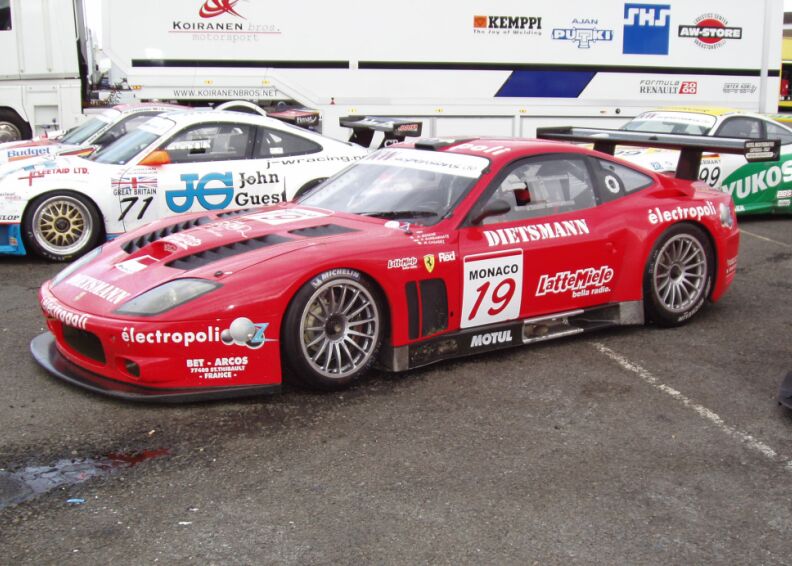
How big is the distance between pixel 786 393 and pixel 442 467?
1964mm

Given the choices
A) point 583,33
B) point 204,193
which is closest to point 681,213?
point 204,193

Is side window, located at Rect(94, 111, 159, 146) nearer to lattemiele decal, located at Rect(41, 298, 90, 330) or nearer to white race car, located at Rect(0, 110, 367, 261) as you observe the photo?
white race car, located at Rect(0, 110, 367, 261)

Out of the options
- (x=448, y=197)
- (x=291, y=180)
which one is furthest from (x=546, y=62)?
(x=448, y=197)

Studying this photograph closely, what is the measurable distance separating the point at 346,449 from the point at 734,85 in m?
15.5

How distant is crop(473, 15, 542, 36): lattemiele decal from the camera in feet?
51.0

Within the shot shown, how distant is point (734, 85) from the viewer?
57.4 ft

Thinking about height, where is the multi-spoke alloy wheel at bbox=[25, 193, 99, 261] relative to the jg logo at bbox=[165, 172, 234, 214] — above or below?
below

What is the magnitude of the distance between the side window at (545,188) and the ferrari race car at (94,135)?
505 centimetres

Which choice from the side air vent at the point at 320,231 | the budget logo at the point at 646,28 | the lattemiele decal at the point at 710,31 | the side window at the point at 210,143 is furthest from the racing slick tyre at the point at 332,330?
the lattemiele decal at the point at 710,31

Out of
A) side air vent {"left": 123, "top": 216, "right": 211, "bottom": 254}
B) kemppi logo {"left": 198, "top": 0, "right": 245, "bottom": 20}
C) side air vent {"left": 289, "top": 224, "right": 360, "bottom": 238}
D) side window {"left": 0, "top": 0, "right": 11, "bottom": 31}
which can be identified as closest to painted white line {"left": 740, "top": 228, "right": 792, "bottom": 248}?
side air vent {"left": 289, "top": 224, "right": 360, "bottom": 238}

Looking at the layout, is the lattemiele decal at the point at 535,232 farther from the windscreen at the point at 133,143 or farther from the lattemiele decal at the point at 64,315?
the windscreen at the point at 133,143

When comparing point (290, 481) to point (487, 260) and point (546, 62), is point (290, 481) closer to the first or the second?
point (487, 260)

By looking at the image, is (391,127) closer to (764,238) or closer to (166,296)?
(764,238)

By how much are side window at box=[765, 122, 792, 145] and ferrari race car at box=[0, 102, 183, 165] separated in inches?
276
